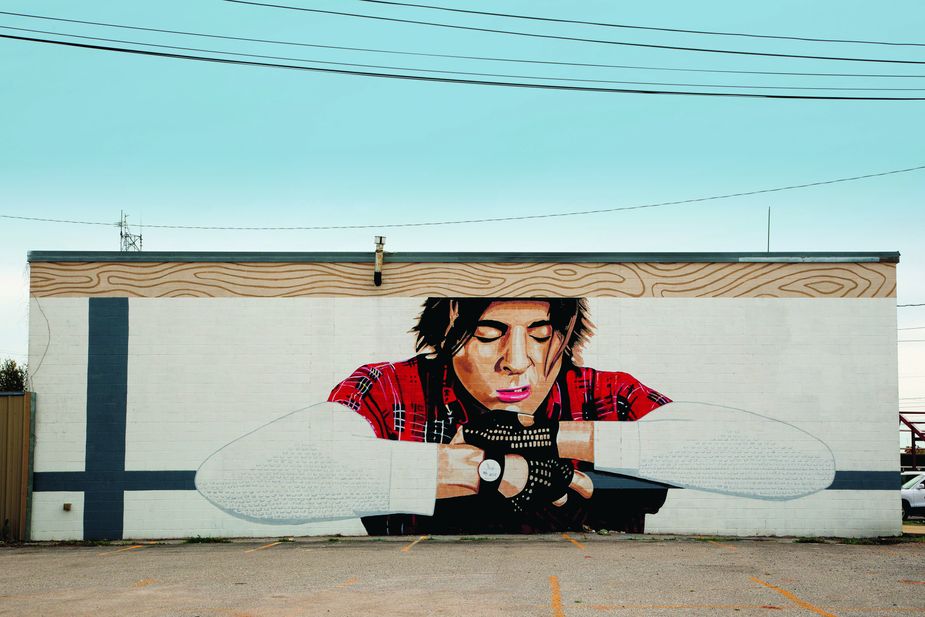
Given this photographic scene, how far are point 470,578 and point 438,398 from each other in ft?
24.7

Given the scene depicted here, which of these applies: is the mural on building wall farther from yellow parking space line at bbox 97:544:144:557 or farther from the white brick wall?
yellow parking space line at bbox 97:544:144:557

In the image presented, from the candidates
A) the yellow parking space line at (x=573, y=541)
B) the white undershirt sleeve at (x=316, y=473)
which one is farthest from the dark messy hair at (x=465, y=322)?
the yellow parking space line at (x=573, y=541)

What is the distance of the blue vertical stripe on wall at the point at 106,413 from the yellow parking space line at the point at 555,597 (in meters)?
11.3

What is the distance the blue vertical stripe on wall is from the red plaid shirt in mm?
4728

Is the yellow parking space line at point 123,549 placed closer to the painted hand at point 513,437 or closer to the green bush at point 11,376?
the painted hand at point 513,437

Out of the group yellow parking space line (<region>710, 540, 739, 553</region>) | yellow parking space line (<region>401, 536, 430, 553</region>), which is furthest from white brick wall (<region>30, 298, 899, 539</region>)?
yellow parking space line (<region>401, 536, 430, 553</region>)

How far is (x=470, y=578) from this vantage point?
14.0 m

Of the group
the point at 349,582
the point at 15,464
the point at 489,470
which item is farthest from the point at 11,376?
the point at 349,582

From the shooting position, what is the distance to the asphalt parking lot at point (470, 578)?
11664mm

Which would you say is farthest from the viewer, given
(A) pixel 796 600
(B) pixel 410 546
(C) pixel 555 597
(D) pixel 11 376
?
(D) pixel 11 376

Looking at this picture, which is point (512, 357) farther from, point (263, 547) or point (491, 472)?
point (263, 547)

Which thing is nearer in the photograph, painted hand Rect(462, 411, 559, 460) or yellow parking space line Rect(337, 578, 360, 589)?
yellow parking space line Rect(337, 578, 360, 589)

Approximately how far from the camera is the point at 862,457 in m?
21.1

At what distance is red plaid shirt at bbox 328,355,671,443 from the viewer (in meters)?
21.2
